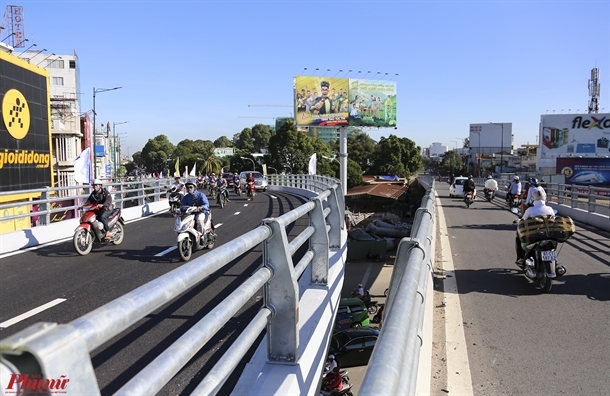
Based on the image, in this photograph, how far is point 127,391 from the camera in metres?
1.78

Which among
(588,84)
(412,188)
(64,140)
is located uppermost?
(588,84)

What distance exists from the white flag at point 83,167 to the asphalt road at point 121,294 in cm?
339

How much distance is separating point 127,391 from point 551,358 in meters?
4.53

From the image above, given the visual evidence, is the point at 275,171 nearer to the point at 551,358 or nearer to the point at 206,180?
the point at 206,180

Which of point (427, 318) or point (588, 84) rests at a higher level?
point (588, 84)

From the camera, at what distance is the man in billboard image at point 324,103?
60.8 m

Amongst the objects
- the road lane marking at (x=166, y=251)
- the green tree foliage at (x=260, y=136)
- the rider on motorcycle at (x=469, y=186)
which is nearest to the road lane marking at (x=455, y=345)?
the road lane marking at (x=166, y=251)

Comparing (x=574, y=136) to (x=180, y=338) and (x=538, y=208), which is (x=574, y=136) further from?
(x=180, y=338)

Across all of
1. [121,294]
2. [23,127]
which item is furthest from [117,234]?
[23,127]

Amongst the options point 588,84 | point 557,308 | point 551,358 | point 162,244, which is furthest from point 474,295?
point 588,84

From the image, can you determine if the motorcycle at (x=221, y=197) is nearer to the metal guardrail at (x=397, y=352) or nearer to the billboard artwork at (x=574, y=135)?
the metal guardrail at (x=397, y=352)

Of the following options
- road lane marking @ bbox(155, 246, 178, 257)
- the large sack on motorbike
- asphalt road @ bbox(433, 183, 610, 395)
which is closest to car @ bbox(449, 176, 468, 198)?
asphalt road @ bbox(433, 183, 610, 395)

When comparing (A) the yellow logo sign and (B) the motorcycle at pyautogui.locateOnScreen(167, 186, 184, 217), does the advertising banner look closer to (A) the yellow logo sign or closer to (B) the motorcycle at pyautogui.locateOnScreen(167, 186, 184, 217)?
(A) the yellow logo sign

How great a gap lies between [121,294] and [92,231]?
4.60 metres
